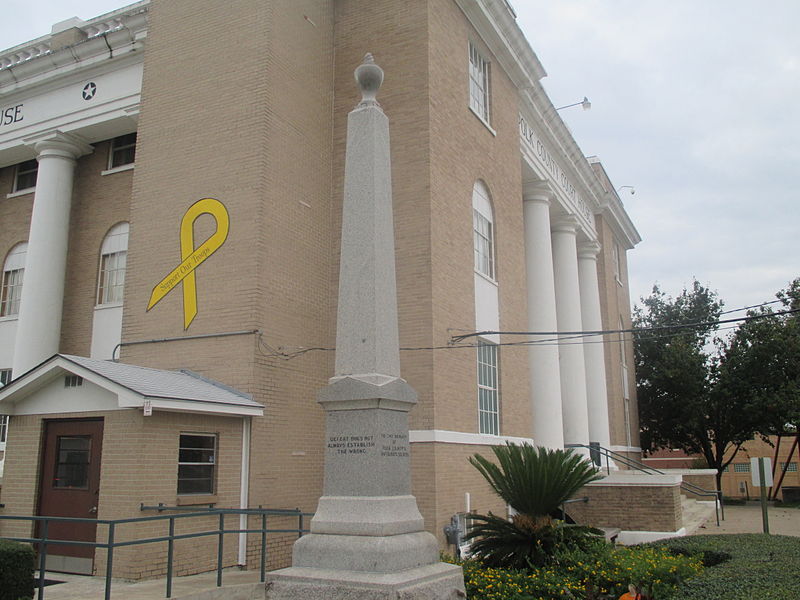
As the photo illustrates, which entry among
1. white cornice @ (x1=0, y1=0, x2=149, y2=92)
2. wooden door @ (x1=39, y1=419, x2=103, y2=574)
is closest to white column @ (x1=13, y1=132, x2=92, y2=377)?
→ white cornice @ (x1=0, y1=0, x2=149, y2=92)

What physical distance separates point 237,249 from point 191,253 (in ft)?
3.73

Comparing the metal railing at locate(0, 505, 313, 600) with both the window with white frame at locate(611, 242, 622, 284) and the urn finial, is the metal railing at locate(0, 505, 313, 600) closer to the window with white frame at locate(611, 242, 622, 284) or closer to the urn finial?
the urn finial

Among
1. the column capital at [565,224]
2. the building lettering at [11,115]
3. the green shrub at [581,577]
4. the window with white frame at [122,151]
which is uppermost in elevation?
the building lettering at [11,115]

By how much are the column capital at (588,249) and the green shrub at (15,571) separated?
25542 mm

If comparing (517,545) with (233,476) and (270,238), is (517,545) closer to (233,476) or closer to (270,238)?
(233,476)

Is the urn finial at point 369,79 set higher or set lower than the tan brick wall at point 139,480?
higher

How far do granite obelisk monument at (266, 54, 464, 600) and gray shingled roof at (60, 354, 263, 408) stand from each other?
4.33 metres

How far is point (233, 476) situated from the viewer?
40.7 feet

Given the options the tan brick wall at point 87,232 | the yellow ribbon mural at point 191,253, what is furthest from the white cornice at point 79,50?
the yellow ribbon mural at point 191,253

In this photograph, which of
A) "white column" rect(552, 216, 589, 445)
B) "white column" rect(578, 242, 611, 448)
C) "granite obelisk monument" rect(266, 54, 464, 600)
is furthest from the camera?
"white column" rect(578, 242, 611, 448)

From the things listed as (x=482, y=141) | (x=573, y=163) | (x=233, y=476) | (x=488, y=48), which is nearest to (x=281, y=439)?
(x=233, y=476)

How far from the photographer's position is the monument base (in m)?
6.41

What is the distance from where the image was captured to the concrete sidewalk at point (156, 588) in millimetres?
9250

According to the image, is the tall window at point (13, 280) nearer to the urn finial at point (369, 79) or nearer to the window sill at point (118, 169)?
the window sill at point (118, 169)
